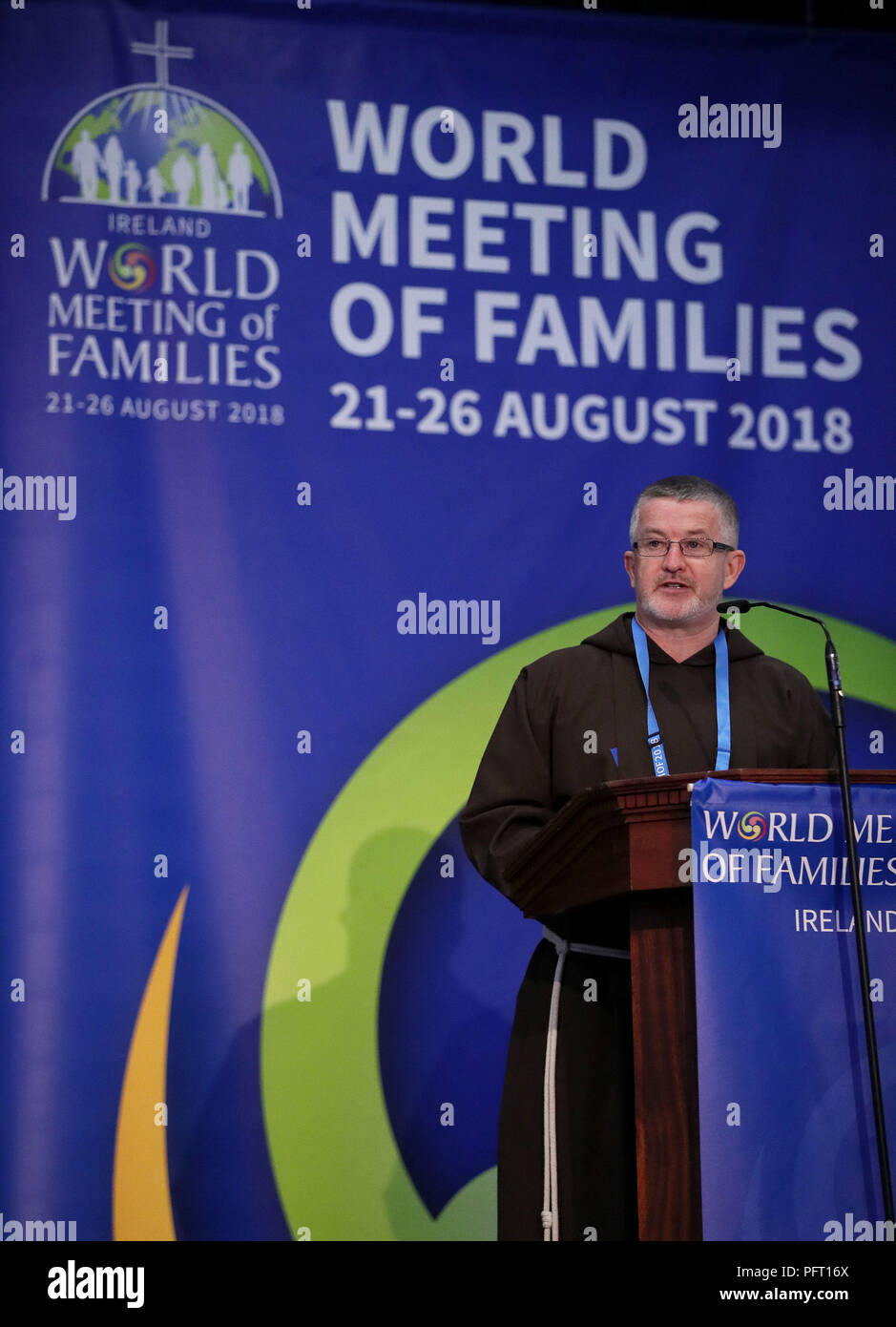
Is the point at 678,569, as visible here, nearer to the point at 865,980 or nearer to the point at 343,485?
the point at 865,980

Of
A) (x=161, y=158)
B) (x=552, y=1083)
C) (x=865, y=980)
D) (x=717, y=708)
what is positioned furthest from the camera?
(x=161, y=158)

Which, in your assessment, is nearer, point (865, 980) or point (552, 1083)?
point (865, 980)

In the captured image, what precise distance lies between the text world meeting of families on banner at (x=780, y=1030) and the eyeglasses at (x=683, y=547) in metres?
1.01

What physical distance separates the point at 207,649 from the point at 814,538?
1.80m

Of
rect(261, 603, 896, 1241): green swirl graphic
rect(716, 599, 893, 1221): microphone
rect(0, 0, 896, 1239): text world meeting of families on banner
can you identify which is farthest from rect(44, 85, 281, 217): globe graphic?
rect(716, 599, 893, 1221): microphone

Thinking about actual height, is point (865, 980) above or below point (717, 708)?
below

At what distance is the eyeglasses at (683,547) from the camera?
134 inches

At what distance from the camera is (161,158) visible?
14.8 feet

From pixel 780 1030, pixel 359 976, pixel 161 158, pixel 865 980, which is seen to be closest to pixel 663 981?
pixel 780 1030

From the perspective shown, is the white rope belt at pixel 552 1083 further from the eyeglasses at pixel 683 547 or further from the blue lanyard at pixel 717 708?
the eyeglasses at pixel 683 547

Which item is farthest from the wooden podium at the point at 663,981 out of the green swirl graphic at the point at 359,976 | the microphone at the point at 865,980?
the green swirl graphic at the point at 359,976

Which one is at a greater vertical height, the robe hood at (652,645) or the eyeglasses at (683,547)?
the eyeglasses at (683,547)

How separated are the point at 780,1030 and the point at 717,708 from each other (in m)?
1.06
